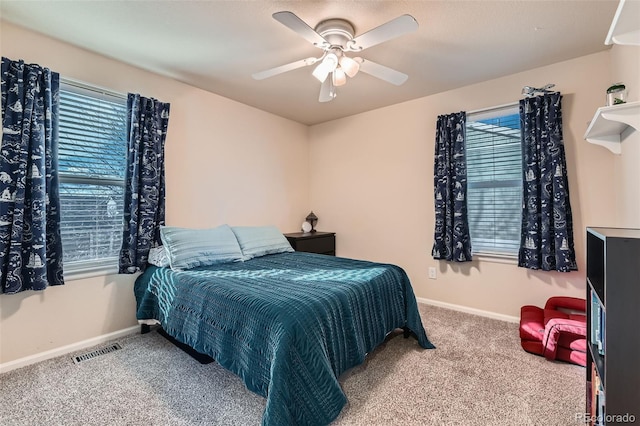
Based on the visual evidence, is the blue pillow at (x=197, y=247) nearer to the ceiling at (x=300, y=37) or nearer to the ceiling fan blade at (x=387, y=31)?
the ceiling at (x=300, y=37)

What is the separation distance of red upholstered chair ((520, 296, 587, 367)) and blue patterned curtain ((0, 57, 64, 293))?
11.8 feet

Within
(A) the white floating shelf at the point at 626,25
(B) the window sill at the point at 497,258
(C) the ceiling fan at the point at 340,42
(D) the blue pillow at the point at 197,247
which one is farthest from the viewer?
(B) the window sill at the point at 497,258

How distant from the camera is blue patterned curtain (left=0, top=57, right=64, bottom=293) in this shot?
196cm

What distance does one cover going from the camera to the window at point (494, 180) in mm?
2883

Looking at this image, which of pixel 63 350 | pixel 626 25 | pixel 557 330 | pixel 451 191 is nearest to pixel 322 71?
pixel 626 25

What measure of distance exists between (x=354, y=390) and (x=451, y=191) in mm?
2200

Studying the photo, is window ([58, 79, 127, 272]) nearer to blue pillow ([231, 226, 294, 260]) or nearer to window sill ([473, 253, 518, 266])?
blue pillow ([231, 226, 294, 260])

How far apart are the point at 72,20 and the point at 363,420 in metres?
3.13

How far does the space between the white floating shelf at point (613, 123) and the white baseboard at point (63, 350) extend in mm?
3780

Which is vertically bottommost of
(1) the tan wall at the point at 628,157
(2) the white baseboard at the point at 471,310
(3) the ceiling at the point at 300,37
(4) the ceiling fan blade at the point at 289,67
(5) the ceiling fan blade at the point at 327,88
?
(2) the white baseboard at the point at 471,310

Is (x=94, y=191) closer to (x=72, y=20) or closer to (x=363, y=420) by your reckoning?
(x=72, y=20)

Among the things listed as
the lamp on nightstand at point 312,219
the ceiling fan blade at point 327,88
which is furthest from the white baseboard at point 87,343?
the ceiling fan blade at point 327,88

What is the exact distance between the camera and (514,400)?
5.57 feet

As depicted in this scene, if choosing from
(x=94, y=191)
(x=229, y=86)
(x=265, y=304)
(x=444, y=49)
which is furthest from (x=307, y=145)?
(x=265, y=304)
